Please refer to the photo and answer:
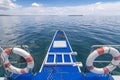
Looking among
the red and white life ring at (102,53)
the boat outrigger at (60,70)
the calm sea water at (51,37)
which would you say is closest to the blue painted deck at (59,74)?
the boat outrigger at (60,70)

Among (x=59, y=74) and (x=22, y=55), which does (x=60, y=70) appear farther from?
(x=22, y=55)

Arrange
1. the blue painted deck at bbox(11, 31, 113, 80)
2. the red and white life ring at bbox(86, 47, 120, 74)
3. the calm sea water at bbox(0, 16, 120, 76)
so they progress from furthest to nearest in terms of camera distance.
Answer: the calm sea water at bbox(0, 16, 120, 76) < the blue painted deck at bbox(11, 31, 113, 80) < the red and white life ring at bbox(86, 47, 120, 74)

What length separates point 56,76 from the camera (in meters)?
6.32

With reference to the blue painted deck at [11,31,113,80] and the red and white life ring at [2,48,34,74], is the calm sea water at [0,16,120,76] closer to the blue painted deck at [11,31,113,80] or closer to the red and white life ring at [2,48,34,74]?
the blue painted deck at [11,31,113,80]


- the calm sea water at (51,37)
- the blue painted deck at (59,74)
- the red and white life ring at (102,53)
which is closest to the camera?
the red and white life ring at (102,53)

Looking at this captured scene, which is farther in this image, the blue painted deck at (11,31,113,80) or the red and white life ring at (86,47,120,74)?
the blue painted deck at (11,31,113,80)

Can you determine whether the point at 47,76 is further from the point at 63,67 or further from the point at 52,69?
the point at 63,67

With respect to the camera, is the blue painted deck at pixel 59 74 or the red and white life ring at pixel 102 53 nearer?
the red and white life ring at pixel 102 53

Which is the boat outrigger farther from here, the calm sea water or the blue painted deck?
the calm sea water

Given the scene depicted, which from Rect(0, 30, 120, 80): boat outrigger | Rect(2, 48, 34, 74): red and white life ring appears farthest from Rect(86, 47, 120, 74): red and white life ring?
Rect(2, 48, 34, 74): red and white life ring

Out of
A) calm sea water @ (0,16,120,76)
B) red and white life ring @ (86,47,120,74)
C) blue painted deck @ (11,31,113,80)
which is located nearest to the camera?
red and white life ring @ (86,47,120,74)

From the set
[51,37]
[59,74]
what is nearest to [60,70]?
[59,74]

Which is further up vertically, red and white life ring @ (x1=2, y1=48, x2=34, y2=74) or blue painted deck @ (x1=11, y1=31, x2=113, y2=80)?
red and white life ring @ (x1=2, y1=48, x2=34, y2=74)

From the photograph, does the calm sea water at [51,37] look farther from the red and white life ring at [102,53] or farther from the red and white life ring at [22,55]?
the red and white life ring at [102,53]
